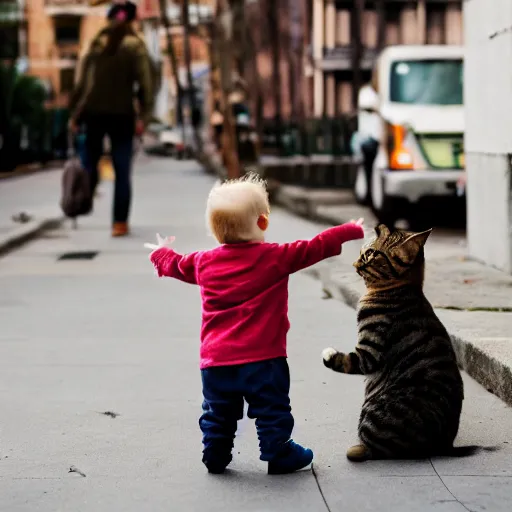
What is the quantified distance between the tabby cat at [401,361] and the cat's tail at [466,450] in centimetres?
5

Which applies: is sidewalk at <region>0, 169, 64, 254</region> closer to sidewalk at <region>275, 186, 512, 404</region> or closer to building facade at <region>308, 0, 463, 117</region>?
sidewalk at <region>275, 186, 512, 404</region>

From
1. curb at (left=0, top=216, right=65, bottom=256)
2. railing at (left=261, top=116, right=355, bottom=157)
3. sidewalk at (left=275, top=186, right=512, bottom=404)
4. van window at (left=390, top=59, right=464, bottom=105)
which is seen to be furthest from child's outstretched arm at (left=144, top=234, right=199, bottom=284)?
railing at (left=261, top=116, right=355, bottom=157)

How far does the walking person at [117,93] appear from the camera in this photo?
13.7m

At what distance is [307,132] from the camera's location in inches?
1069

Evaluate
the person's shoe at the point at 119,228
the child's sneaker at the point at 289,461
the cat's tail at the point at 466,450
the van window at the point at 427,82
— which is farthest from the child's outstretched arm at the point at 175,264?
the van window at the point at 427,82

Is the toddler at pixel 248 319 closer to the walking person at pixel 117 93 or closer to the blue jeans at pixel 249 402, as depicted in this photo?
the blue jeans at pixel 249 402

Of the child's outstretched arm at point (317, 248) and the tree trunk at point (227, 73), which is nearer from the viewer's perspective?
the child's outstretched arm at point (317, 248)

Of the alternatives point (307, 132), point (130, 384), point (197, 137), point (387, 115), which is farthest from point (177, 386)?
point (197, 137)

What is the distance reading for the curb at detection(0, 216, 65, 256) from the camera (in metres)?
13.3

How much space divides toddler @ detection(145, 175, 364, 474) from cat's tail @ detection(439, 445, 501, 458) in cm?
58

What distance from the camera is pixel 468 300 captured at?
323 inches

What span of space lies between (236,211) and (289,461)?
2.89ft

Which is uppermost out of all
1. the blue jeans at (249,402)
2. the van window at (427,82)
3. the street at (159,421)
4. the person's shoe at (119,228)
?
the van window at (427,82)

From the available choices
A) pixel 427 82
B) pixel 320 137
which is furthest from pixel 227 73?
pixel 427 82
